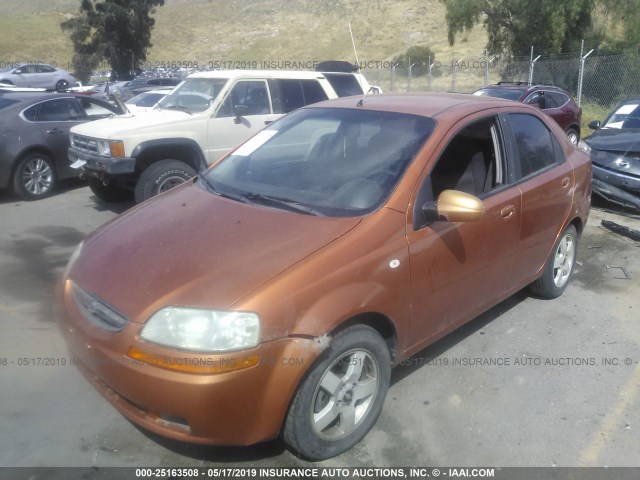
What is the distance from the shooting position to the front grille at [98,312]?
269 centimetres

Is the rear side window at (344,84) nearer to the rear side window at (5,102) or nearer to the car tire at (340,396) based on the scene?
the rear side window at (5,102)

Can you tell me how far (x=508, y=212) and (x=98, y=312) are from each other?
8.44ft

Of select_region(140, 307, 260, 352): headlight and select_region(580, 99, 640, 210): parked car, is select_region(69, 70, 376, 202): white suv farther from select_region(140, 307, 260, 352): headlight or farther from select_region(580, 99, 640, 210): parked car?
select_region(140, 307, 260, 352): headlight

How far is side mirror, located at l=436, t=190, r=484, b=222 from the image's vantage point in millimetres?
3107

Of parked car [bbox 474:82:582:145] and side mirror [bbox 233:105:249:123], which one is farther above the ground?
side mirror [bbox 233:105:249:123]

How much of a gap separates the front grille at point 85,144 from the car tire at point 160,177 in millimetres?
716

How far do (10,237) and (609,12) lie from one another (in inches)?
964

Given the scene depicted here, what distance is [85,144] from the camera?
7305 mm

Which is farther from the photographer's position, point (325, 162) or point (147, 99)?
point (147, 99)

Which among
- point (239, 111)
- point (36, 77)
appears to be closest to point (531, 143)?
point (239, 111)

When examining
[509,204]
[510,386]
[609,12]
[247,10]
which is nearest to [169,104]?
[509,204]

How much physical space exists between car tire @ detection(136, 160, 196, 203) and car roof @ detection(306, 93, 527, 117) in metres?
3.29

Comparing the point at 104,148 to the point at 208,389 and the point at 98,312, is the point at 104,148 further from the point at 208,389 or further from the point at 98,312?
the point at 208,389

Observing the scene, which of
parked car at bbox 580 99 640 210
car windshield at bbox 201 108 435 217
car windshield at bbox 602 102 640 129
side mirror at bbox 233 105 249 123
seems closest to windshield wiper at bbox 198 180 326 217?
car windshield at bbox 201 108 435 217
